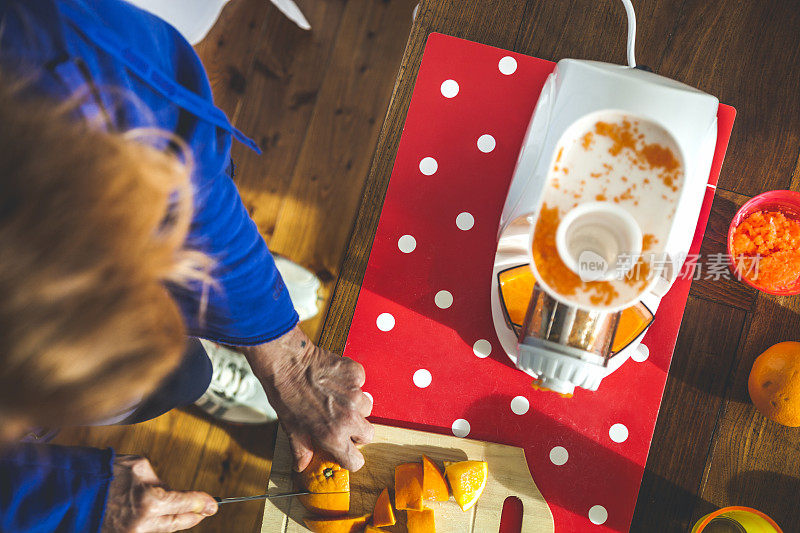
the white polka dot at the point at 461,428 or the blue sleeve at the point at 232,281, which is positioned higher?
the blue sleeve at the point at 232,281

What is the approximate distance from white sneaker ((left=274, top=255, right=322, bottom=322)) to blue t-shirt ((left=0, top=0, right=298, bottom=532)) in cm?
37

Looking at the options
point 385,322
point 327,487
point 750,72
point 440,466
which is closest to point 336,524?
point 327,487

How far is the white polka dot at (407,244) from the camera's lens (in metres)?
0.77

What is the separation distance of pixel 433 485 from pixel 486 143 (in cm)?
49

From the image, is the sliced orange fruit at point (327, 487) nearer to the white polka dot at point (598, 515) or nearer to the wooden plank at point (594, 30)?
the white polka dot at point (598, 515)

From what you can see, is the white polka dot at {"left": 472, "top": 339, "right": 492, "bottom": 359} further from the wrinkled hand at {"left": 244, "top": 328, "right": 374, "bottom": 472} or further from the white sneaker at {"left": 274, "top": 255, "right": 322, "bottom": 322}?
the white sneaker at {"left": 274, "top": 255, "right": 322, "bottom": 322}

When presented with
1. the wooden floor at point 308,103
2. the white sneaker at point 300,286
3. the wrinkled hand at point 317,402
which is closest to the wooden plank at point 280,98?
the wooden floor at point 308,103

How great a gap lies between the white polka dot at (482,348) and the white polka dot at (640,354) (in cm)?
20

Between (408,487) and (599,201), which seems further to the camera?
(408,487)

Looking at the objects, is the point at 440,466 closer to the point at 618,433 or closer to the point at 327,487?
the point at 327,487

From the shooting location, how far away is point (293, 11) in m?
1.09

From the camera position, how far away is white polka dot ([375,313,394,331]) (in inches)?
29.9

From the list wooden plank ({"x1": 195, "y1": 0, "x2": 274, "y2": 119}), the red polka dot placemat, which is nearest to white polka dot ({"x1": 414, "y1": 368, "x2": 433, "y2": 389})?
the red polka dot placemat

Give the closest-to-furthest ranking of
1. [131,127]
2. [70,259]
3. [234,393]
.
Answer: [70,259] → [131,127] → [234,393]
